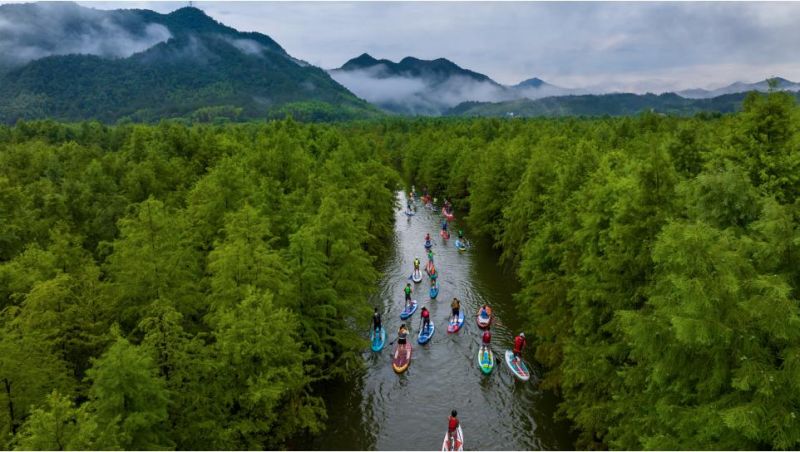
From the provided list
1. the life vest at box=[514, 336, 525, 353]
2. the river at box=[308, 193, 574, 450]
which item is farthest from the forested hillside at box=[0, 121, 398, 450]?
the life vest at box=[514, 336, 525, 353]

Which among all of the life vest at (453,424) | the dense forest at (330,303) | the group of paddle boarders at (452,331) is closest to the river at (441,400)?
the group of paddle boarders at (452,331)

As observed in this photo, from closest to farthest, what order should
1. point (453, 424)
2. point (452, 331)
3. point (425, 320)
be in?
point (453, 424), point (425, 320), point (452, 331)

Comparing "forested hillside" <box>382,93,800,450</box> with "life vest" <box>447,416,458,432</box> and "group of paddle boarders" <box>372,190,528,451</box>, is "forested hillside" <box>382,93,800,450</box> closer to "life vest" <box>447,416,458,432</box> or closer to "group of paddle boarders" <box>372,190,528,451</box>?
"group of paddle boarders" <box>372,190,528,451</box>

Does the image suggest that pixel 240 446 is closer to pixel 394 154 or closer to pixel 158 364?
pixel 158 364

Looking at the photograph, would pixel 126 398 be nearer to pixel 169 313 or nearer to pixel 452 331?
pixel 169 313

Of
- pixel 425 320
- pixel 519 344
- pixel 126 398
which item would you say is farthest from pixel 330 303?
pixel 126 398
